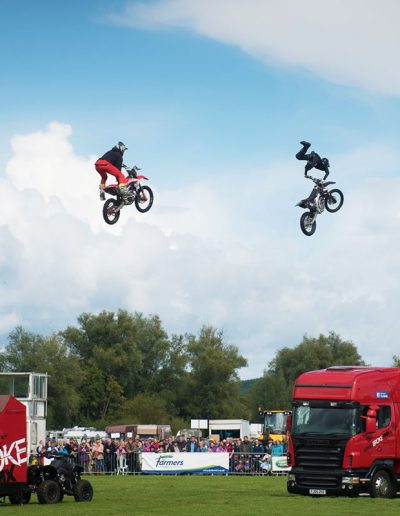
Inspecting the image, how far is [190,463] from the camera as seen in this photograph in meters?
48.5

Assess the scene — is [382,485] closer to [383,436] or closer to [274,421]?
[383,436]

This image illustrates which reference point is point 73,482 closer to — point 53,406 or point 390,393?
point 390,393

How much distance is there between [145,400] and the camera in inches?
4621

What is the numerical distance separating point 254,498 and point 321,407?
133 inches

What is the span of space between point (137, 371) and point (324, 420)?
3935 inches

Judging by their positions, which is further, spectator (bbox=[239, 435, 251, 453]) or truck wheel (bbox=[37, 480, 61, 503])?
spectator (bbox=[239, 435, 251, 453])

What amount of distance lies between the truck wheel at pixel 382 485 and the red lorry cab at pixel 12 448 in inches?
373

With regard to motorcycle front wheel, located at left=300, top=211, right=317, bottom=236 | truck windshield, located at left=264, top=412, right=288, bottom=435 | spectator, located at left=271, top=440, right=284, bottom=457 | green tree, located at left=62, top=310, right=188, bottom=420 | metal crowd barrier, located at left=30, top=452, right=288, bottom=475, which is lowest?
metal crowd barrier, located at left=30, top=452, right=288, bottom=475

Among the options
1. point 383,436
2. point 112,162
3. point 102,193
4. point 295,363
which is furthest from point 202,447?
point 295,363

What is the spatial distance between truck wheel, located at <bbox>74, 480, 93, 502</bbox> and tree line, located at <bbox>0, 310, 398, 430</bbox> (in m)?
81.2

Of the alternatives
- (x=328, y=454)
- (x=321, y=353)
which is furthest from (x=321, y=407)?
(x=321, y=353)

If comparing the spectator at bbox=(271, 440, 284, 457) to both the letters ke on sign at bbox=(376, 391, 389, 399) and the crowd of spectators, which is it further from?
the letters ke on sign at bbox=(376, 391, 389, 399)

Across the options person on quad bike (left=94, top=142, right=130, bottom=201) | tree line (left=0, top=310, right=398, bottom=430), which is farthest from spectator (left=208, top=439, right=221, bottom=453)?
tree line (left=0, top=310, right=398, bottom=430)

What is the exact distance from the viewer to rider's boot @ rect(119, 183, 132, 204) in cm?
3066
